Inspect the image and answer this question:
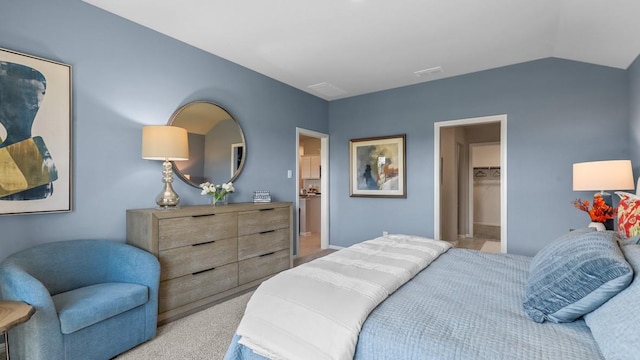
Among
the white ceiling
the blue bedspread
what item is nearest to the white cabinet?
the white ceiling

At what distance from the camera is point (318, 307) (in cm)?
126

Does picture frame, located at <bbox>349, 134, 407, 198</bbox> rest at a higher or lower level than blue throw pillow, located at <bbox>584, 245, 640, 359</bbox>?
higher

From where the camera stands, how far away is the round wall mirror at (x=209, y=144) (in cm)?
305

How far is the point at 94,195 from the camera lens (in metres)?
2.42

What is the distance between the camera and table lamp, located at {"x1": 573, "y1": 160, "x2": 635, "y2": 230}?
2.51 m

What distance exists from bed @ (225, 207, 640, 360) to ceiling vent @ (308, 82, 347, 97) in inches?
Result: 139

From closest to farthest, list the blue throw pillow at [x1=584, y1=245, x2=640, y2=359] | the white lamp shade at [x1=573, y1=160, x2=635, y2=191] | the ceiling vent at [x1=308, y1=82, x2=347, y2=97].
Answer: the blue throw pillow at [x1=584, y1=245, x2=640, y2=359] → the white lamp shade at [x1=573, y1=160, x2=635, y2=191] → the ceiling vent at [x1=308, y1=82, x2=347, y2=97]

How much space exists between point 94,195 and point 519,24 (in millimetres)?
3973

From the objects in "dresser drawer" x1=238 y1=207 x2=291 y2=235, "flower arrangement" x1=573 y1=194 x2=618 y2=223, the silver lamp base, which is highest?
the silver lamp base

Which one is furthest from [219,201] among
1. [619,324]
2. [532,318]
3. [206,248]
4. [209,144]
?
[619,324]

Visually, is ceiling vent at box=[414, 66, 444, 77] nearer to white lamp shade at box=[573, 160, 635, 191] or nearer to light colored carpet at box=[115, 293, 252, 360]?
white lamp shade at box=[573, 160, 635, 191]

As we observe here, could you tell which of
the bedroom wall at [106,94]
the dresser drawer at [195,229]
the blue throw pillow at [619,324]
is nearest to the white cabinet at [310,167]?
the bedroom wall at [106,94]

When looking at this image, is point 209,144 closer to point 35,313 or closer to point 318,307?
point 35,313

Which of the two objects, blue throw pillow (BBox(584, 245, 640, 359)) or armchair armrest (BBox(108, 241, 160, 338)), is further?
armchair armrest (BBox(108, 241, 160, 338))
